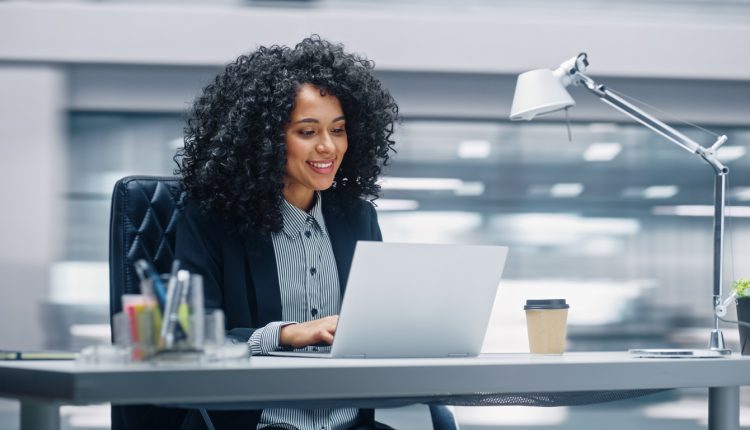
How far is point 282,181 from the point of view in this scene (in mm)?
1557

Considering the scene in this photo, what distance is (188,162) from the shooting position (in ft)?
5.18

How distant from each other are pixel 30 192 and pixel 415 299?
428 centimetres

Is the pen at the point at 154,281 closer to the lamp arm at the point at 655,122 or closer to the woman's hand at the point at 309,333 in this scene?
the woman's hand at the point at 309,333

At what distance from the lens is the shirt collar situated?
1.57 meters

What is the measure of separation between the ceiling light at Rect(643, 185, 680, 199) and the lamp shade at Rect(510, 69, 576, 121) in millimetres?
4026

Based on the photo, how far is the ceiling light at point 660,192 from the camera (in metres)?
5.21

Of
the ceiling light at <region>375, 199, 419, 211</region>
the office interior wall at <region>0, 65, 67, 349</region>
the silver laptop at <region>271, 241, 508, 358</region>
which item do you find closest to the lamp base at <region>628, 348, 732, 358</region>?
the silver laptop at <region>271, 241, 508, 358</region>

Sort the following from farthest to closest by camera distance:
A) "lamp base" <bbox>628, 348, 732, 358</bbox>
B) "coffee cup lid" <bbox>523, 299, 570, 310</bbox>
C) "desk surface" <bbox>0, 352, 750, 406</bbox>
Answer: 1. "coffee cup lid" <bbox>523, 299, 570, 310</bbox>
2. "lamp base" <bbox>628, 348, 732, 358</bbox>
3. "desk surface" <bbox>0, 352, 750, 406</bbox>

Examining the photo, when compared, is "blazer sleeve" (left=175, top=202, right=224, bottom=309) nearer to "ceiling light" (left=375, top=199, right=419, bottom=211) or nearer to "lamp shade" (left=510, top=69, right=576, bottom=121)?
"lamp shade" (left=510, top=69, right=576, bottom=121)

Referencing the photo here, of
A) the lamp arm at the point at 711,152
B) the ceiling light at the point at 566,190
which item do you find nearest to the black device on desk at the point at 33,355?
the lamp arm at the point at 711,152

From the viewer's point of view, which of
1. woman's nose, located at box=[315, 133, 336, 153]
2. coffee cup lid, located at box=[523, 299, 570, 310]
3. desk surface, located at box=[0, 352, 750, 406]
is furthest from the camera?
woman's nose, located at box=[315, 133, 336, 153]

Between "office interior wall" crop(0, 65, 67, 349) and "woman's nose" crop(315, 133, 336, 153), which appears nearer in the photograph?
"woman's nose" crop(315, 133, 336, 153)

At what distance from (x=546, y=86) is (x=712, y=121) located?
4.38 m

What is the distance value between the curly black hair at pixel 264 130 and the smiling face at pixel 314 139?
0.05 ft
